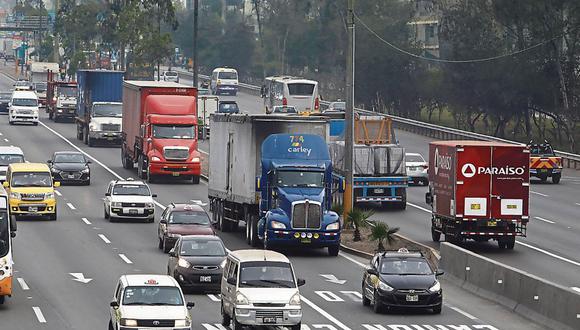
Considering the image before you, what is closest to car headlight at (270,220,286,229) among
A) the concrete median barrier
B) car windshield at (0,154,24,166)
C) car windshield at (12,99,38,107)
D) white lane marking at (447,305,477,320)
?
the concrete median barrier

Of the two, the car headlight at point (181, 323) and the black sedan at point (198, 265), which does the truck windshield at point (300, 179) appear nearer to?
the black sedan at point (198, 265)

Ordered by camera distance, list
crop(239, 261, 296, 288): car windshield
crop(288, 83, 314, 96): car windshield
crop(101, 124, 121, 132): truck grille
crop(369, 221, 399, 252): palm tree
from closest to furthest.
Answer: crop(239, 261, 296, 288): car windshield < crop(369, 221, 399, 252): palm tree < crop(101, 124, 121, 132): truck grille < crop(288, 83, 314, 96): car windshield

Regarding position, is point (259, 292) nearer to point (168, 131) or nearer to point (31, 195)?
point (31, 195)

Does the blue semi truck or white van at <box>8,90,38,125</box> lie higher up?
white van at <box>8,90,38,125</box>

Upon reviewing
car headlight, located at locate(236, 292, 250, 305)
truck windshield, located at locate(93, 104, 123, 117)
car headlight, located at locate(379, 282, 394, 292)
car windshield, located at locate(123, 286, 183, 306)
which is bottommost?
car headlight, located at locate(379, 282, 394, 292)

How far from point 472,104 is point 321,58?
51.9 metres

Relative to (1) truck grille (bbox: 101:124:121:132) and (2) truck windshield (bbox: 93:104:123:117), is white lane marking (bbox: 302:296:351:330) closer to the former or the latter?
(2) truck windshield (bbox: 93:104:123:117)

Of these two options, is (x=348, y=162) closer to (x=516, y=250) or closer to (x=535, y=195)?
(x=516, y=250)

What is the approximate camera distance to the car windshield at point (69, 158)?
67.2 meters

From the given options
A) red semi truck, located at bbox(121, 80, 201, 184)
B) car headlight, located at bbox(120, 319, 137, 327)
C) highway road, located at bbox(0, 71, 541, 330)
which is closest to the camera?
car headlight, located at bbox(120, 319, 137, 327)

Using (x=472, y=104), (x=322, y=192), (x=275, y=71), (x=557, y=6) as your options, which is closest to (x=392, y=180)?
(x=322, y=192)

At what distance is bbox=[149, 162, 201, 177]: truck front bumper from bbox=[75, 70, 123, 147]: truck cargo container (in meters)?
19.2

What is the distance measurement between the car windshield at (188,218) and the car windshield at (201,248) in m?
7.55

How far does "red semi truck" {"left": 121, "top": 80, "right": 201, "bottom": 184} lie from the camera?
67.9 metres
